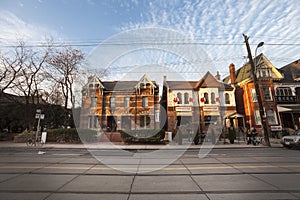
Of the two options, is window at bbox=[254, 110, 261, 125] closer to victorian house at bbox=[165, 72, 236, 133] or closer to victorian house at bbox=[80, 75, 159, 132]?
victorian house at bbox=[165, 72, 236, 133]

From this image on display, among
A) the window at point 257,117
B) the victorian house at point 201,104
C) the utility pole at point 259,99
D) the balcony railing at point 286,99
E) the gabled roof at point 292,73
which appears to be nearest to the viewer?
the utility pole at point 259,99

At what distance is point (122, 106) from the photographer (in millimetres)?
27688

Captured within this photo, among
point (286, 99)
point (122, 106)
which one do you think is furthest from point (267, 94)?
point (122, 106)

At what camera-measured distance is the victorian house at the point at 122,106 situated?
2675 centimetres

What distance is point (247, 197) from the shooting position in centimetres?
354

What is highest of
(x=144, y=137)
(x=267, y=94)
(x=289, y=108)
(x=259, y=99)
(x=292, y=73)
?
(x=292, y=73)

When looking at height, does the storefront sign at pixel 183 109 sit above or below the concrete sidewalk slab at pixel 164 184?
above

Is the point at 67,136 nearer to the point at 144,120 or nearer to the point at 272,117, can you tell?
the point at 144,120

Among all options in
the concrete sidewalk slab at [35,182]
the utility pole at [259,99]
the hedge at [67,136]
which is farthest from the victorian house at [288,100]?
the concrete sidewalk slab at [35,182]

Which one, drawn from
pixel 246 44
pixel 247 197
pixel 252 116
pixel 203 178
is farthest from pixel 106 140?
pixel 252 116

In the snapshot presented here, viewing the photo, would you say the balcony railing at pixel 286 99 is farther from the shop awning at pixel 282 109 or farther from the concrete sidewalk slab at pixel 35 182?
the concrete sidewalk slab at pixel 35 182

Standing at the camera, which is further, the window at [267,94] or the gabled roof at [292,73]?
the gabled roof at [292,73]

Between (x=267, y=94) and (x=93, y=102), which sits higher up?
(x=267, y=94)

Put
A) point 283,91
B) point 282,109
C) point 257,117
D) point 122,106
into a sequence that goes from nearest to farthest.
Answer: point 282,109, point 257,117, point 283,91, point 122,106
